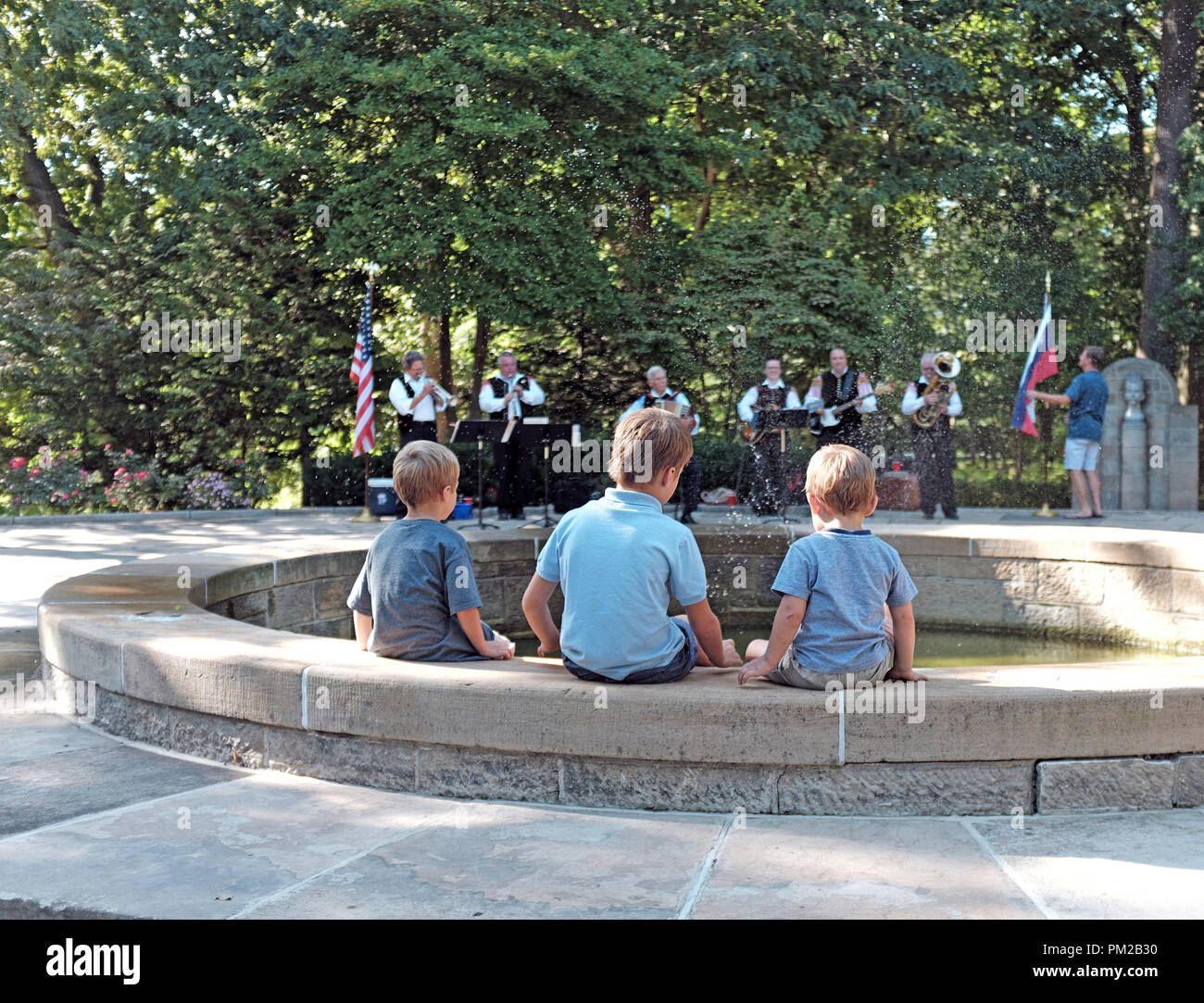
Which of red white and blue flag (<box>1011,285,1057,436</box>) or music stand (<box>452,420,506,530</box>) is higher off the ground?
red white and blue flag (<box>1011,285,1057,436</box>)

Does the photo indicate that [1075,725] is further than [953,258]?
No

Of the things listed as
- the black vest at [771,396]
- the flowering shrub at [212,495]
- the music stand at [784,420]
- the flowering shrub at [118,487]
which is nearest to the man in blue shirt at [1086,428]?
the black vest at [771,396]

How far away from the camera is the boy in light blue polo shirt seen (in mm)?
4328

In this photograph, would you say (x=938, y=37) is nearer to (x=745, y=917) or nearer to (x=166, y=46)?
(x=166, y=46)

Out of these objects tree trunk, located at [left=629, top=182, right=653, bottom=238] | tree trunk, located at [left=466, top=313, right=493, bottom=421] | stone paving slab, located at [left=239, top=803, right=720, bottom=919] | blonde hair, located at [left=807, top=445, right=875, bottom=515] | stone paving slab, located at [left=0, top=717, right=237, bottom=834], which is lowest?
stone paving slab, located at [left=239, top=803, right=720, bottom=919]

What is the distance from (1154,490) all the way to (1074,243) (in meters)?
7.95

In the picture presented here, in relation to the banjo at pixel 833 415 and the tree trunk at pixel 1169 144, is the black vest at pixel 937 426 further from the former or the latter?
the tree trunk at pixel 1169 144

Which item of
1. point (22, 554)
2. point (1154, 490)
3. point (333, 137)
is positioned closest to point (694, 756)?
point (22, 554)

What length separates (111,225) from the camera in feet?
71.9

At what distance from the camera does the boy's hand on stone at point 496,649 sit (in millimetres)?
5008

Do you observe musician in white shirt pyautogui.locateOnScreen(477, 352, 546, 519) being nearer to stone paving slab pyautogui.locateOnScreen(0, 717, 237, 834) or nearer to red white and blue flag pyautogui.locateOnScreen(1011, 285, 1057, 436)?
red white and blue flag pyautogui.locateOnScreen(1011, 285, 1057, 436)

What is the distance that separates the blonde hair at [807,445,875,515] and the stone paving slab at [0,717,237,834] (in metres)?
2.43

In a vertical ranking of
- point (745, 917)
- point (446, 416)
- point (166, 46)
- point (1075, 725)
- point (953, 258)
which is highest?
point (166, 46)

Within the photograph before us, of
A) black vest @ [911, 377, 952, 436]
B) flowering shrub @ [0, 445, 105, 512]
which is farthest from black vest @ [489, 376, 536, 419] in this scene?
flowering shrub @ [0, 445, 105, 512]
